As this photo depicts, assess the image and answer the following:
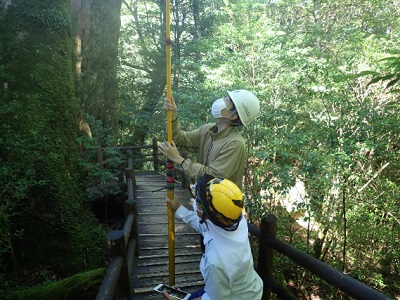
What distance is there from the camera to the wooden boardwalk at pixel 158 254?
3758mm

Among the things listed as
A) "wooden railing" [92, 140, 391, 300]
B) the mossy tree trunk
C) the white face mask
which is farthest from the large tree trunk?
the white face mask

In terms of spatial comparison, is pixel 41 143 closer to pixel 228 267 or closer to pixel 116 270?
pixel 116 270

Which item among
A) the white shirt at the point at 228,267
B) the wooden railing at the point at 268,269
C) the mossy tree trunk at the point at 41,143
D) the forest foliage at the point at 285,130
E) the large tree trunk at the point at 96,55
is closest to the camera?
the white shirt at the point at 228,267

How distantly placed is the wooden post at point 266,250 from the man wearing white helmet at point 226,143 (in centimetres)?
51

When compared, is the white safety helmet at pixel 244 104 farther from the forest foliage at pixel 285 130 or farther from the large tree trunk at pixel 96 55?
the large tree trunk at pixel 96 55

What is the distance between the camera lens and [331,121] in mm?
5391

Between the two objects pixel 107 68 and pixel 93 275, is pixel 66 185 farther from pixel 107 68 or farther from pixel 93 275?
pixel 107 68

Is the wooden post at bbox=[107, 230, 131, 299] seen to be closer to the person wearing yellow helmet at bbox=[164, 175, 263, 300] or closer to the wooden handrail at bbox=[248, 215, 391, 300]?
the person wearing yellow helmet at bbox=[164, 175, 263, 300]

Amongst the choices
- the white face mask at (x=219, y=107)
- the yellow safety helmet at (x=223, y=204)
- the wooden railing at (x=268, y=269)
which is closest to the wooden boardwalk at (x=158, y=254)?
the wooden railing at (x=268, y=269)

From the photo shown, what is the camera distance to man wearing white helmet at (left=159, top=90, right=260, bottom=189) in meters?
2.51

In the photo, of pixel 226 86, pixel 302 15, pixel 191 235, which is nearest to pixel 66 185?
pixel 191 235

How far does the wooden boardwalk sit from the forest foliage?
2.72 feet

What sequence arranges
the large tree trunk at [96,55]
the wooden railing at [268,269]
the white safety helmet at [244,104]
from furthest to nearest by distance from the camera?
the large tree trunk at [96,55] → the white safety helmet at [244,104] → the wooden railing at [268,269]

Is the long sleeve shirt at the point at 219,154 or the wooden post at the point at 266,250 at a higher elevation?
the long sleeve shirt at the point at 219,154
